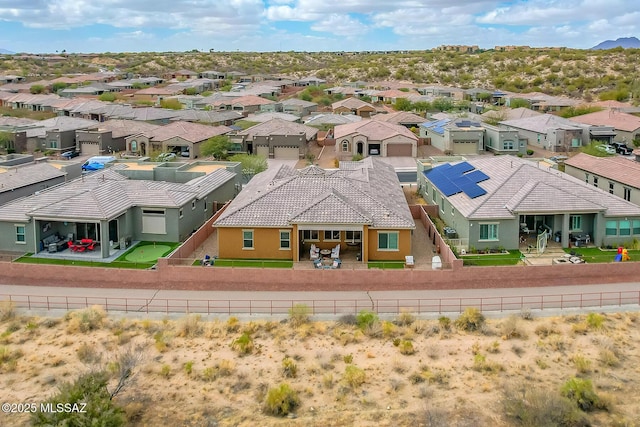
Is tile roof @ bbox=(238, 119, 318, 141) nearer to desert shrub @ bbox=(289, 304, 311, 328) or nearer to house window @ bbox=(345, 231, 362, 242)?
house window @ bbox=(345, 231, 362, 242)

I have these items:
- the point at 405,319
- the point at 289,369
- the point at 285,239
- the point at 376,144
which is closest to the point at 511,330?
the point at 405,319

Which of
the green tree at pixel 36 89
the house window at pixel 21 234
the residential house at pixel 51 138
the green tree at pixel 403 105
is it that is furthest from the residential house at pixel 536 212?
the green tree at pixel 36 89

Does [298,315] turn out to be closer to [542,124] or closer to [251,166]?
[251,166]

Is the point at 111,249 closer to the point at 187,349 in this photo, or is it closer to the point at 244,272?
the point at 244,272

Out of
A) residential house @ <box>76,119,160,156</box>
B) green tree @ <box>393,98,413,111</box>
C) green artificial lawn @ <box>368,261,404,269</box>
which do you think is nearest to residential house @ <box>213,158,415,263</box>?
green artificial lawn @ <box>368,261,404,269</box>

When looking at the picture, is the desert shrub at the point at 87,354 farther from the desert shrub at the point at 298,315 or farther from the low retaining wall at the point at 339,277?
the desert shrub at the point at 298,315

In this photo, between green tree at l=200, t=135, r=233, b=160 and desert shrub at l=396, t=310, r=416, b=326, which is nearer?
desert shrub at l=396, t=310, r=416, b=326
